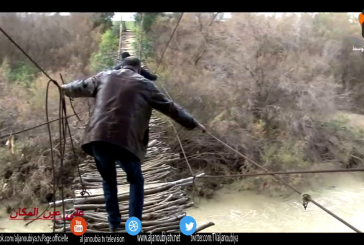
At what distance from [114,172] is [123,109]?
0.85ft

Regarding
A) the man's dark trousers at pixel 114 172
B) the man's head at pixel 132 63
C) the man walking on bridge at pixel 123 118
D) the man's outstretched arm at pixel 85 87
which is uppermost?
the man's head at pixel 132 63

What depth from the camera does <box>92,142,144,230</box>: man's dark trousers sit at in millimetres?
1226

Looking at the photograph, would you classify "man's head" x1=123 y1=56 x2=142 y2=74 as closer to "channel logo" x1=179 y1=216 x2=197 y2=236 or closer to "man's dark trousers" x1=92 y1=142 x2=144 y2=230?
"man's dark trousers" x1=92 y1=142 x2=144 y2=230

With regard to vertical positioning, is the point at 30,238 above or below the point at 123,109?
below

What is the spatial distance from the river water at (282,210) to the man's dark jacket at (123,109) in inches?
42.3

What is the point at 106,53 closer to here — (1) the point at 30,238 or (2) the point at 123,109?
(2) the point at 123,109

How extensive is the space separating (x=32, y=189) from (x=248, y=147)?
211 cm

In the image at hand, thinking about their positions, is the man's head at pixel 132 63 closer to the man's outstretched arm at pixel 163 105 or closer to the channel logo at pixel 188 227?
the man's outstretched arm at pixel 163 105

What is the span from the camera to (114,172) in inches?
51.1

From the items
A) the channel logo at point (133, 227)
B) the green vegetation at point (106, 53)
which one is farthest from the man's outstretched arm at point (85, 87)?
the green vegetation at point (106, 53)

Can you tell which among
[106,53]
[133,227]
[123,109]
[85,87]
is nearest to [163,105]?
[123,109]

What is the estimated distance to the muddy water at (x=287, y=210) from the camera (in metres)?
2.52
